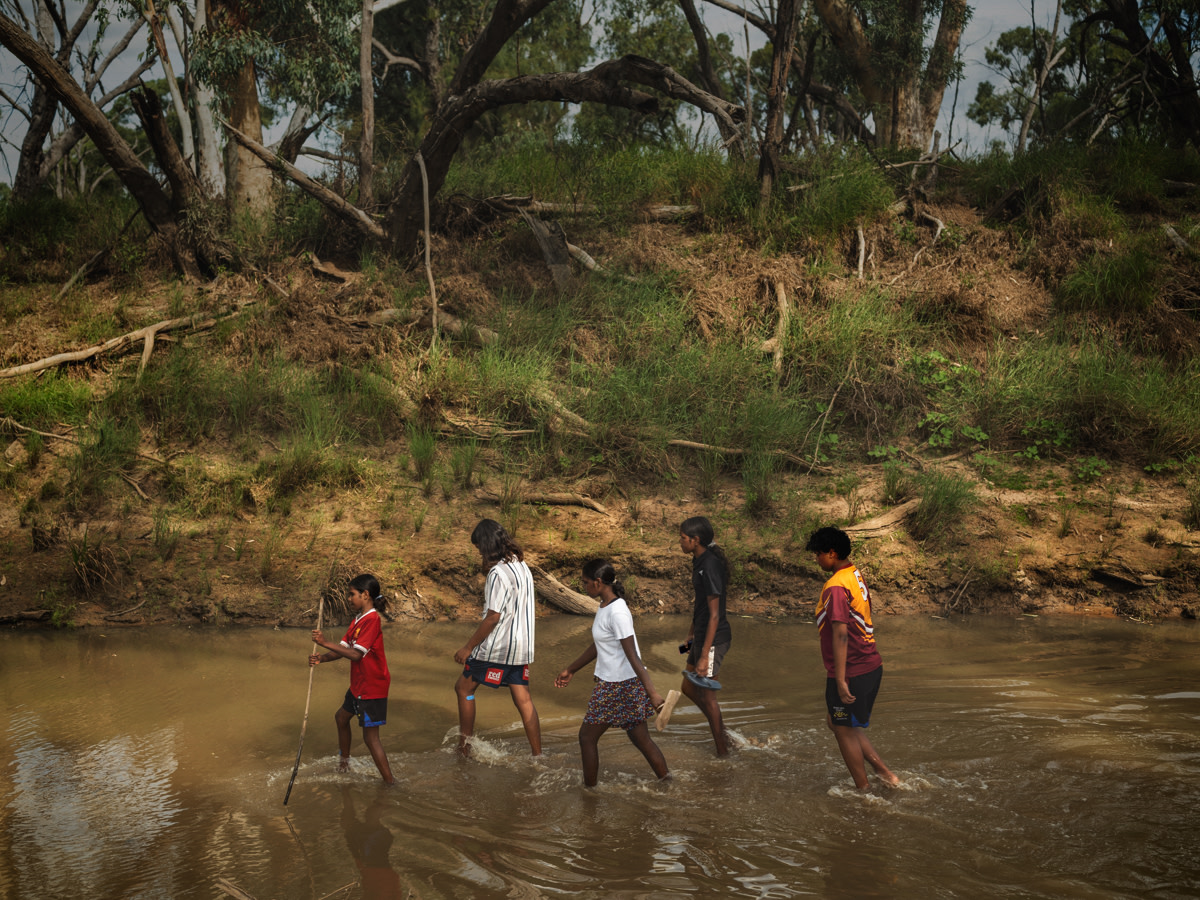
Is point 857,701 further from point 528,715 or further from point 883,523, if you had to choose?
point 883,523

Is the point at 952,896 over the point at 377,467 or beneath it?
beneath

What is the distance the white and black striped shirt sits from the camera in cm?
536

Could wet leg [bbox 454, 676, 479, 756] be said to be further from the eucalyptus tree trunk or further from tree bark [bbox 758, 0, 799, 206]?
the eucalyptus tree trunk

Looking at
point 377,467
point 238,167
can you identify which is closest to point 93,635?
point 377,467

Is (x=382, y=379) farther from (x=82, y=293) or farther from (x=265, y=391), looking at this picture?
(x=82, y=293)

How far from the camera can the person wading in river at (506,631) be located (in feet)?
17.5

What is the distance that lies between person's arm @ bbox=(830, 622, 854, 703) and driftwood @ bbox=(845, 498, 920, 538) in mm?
4769

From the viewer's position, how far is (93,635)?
796 cm

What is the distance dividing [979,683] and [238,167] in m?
14.2

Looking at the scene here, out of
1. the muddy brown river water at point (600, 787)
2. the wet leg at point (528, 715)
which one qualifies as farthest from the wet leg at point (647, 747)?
the wet leg at point (528, 715)

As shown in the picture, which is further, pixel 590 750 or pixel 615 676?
pixel 590 750

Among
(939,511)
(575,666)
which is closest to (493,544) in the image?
(575,666)

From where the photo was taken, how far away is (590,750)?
197 inches

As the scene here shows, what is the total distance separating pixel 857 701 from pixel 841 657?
0.34 meters
